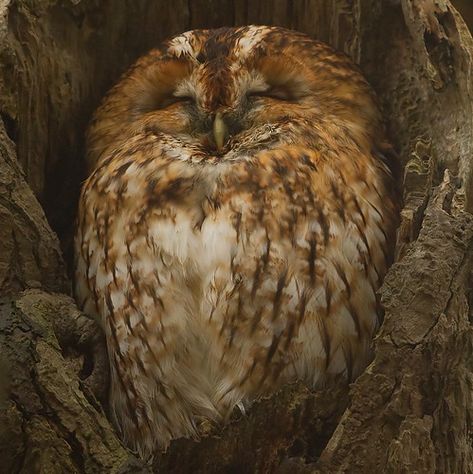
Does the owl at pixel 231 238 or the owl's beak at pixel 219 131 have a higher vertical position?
the owl's beak at pixel 219 131

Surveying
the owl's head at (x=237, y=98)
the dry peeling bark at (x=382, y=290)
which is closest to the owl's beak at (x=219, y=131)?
the owl's head at (x=237, y=98)

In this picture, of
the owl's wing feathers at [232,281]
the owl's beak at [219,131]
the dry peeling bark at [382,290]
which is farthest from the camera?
the owl's beak at [219,131]

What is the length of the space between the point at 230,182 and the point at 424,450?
69 centimetres

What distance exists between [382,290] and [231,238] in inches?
13.5

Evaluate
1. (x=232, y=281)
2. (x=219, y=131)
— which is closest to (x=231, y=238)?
(x=232, y=281)

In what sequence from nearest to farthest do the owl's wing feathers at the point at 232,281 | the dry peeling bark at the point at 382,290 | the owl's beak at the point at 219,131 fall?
the dry peeling bark at the point at 382,290 < the owl's wing feathers at the point at 232,281 < the owl's beak at the point at 219,131

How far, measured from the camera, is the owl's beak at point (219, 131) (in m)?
2.20

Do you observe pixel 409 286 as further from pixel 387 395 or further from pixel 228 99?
pixel 228 99

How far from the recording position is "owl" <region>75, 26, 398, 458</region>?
2055 millimetres

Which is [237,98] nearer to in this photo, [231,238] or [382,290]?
[231,238]

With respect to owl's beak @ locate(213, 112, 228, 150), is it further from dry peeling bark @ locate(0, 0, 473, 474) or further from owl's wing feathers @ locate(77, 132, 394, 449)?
dry peeling bark @ locate(0, 0, 473, 474)

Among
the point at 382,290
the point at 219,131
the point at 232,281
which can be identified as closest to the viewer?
the point at 382,290

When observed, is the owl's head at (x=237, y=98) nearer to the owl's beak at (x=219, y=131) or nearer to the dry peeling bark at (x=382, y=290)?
the owl's beak at (x=219, y=131)

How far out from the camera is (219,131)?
86.5 inches
